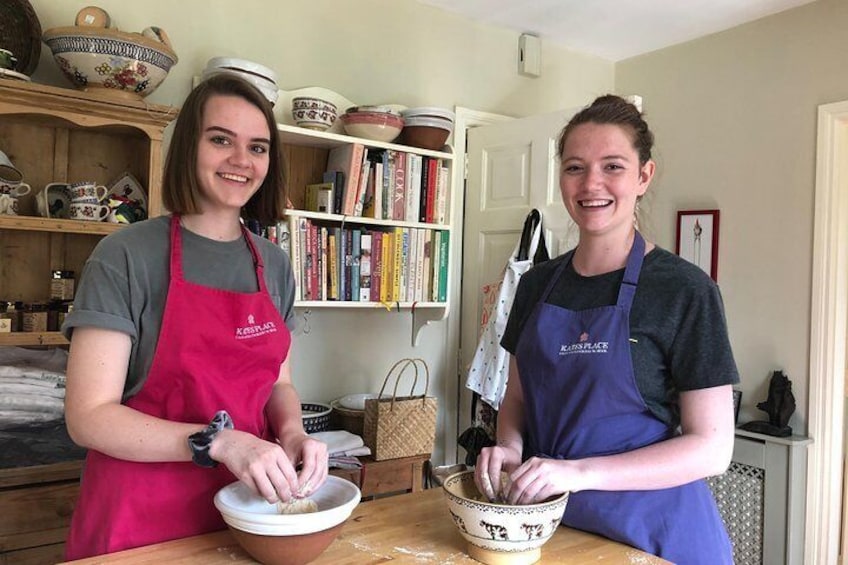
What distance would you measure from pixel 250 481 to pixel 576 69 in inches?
121

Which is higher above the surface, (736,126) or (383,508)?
(736,126)

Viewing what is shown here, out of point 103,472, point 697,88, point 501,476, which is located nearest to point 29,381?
point 103,472

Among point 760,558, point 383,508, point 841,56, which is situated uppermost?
point 841,56

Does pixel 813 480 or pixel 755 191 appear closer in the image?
pixel 813 480

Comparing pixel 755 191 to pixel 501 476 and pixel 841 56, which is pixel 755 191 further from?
pixel 501 476

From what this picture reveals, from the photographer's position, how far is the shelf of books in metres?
2.46

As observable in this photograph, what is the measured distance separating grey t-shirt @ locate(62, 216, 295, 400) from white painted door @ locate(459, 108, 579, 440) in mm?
1655

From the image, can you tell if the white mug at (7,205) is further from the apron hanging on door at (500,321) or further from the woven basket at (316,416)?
the apron hanging on door at (500,321)

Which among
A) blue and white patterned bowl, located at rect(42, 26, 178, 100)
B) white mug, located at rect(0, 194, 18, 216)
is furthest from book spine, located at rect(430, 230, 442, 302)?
white mug, located at rect(0, 194, 18, 216)

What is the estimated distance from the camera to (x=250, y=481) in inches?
38.4

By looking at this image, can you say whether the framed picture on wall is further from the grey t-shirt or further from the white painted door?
the grey t-shirt

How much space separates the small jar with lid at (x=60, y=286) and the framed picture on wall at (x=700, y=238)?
99.7 inches

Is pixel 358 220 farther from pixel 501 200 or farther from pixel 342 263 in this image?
pixel 501 200

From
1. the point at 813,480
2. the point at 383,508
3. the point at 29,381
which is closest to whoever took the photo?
the point at 383,508
